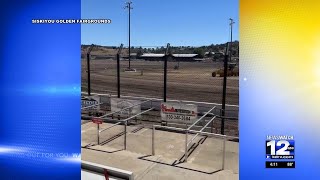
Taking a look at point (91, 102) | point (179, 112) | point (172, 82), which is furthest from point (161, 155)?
point (172, 82)

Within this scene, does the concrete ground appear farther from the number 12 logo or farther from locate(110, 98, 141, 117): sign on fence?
the number 12 logo

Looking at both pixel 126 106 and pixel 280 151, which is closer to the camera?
pixel 280 151

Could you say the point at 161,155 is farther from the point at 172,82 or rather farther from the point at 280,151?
the point at 172,82

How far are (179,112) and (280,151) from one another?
4398 millimetres

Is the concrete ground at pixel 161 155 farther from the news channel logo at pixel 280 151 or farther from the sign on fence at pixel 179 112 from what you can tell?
the news channel logo at pixel 280 151

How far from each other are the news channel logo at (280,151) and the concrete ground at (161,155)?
1477 mm

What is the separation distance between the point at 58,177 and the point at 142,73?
751 inches

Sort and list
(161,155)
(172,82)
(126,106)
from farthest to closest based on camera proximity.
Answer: (172,82)
(126,106)
(161,155)

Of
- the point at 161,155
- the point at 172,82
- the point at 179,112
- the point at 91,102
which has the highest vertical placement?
the point at 172,82

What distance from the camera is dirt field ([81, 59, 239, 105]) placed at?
15438mm

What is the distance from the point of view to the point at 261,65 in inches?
155

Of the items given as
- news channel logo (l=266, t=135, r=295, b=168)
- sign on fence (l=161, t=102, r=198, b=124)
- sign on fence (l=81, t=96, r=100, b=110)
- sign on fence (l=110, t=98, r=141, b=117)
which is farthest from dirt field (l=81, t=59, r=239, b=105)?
news channel logo (l=266, t=135, r=295, b=168)

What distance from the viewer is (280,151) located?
3.87 metres

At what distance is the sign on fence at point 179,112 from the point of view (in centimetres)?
800
